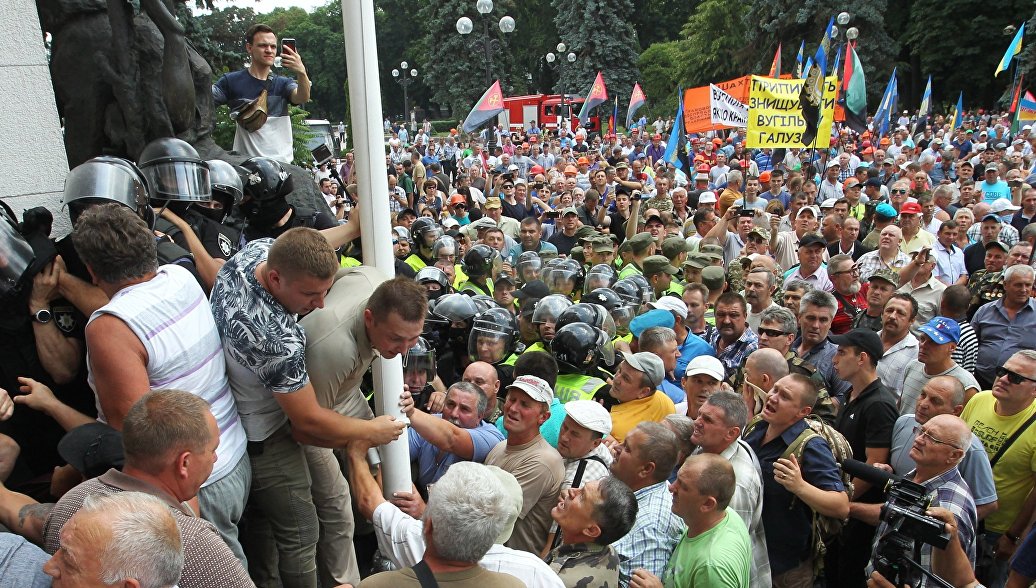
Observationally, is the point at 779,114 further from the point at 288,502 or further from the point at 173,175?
the point at 288,502

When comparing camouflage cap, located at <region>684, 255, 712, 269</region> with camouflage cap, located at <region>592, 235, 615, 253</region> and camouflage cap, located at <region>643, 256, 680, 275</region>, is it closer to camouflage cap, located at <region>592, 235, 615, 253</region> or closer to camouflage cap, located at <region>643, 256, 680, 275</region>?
camouflage cap, located at <region>643, 256, 680, 275</region>

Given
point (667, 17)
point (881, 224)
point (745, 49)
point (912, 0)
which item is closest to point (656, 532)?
point (881, 224)

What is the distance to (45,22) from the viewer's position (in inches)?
241

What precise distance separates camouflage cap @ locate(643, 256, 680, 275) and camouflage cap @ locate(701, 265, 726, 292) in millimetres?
386

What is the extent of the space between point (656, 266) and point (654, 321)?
5.73ft

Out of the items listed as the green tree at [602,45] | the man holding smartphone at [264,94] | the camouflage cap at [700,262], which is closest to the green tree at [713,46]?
the green tree at [602,45]

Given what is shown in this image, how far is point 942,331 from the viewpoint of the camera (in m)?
5.50

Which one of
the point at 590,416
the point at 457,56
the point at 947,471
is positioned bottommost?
the point at 947,471

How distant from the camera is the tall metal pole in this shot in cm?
284

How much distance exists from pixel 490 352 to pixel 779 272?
14.2 ft

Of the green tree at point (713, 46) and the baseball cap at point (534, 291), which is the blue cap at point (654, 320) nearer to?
the baseball cap at point (534, 291)

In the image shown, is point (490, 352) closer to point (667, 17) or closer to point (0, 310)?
point (0, 310)

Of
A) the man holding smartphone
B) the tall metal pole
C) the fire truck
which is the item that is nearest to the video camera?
the tall metal pole

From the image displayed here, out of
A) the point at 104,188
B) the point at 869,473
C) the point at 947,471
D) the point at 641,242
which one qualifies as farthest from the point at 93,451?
the point at 641,242
